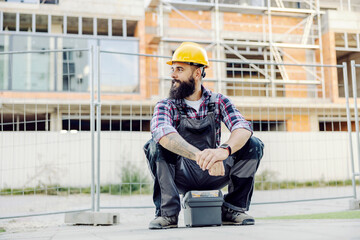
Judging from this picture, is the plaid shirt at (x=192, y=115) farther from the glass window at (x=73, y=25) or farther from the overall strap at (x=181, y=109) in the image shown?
the glass window at (x=73, y=25)

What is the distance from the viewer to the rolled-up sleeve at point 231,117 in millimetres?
3074

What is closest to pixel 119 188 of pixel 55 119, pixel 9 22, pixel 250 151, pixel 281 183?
pixel 55 119

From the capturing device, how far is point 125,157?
7.28 m

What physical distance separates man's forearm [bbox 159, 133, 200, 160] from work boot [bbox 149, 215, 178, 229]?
0.46 metres

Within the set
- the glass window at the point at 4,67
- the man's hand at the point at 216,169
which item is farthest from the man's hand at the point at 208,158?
the glass window at the point at 4,67

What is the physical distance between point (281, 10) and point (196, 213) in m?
18.5

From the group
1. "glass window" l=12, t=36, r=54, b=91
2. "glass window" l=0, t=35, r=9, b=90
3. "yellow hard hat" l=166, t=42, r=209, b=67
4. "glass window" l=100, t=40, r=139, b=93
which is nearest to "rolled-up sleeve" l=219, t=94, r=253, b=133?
"yellow hard hat" l=166, t=42, r=209, b=67

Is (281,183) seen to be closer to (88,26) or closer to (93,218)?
(93,218)

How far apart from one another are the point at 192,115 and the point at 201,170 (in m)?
0.42

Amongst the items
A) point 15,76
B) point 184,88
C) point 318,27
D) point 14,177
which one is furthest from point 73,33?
point 184,88

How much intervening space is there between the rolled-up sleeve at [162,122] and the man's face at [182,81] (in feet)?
0.40

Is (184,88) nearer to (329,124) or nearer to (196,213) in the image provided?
(196,213)

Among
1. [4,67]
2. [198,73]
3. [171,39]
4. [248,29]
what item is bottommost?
[198,73]

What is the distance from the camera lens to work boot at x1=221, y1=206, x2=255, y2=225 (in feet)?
9.97
